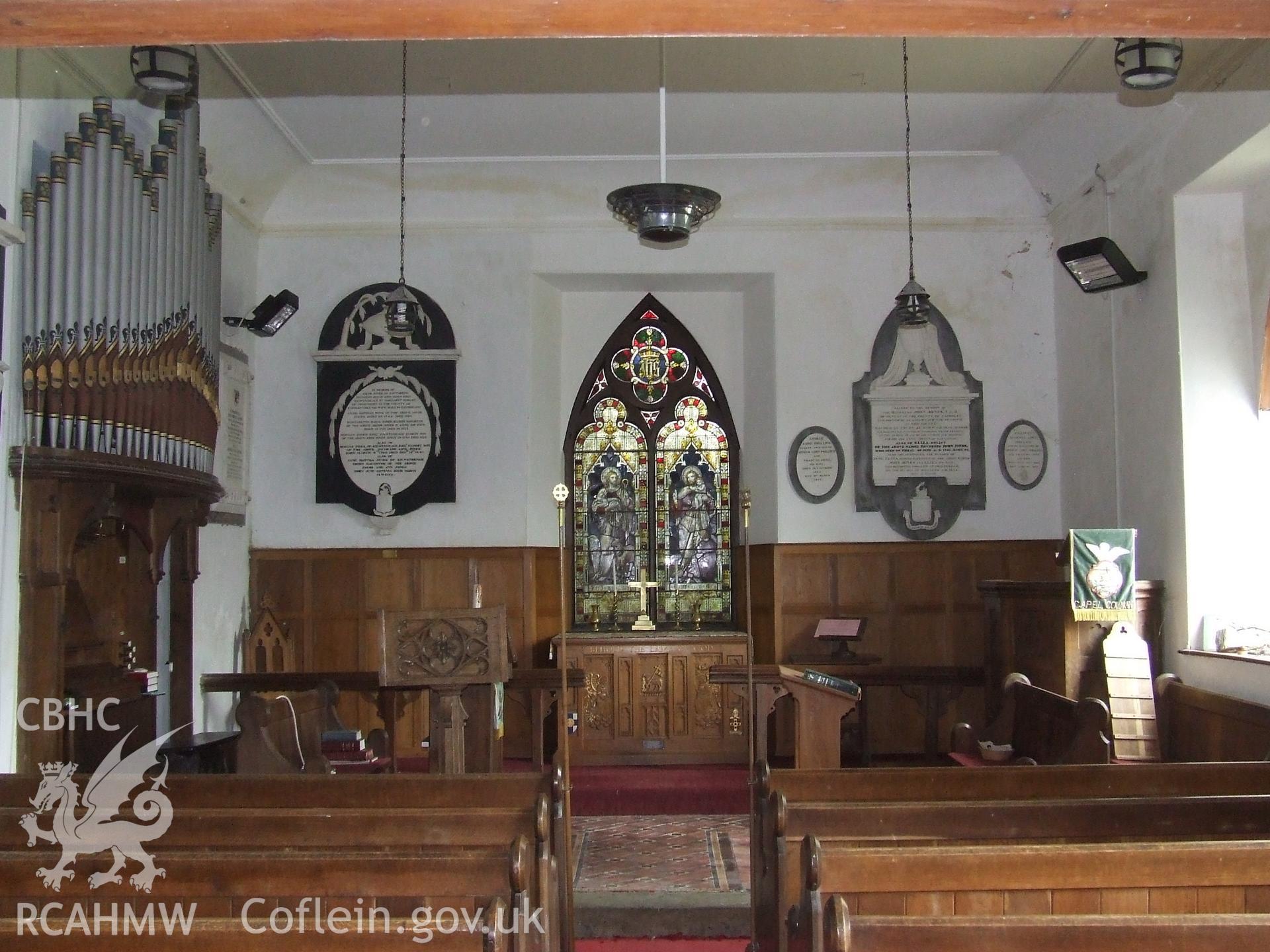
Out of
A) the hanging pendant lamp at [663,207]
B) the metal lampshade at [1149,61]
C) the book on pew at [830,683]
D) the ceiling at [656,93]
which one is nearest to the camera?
the hanging pendant lamp at [663,207]

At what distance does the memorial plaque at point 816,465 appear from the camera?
831 centimetres

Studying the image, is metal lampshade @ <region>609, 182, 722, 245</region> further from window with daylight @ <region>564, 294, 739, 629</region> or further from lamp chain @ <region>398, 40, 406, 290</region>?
window with daylight @ <region>564, 294, 739, 629</region>

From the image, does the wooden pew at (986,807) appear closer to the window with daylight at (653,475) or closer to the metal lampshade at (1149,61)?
the metal lampshade at (1149,61)

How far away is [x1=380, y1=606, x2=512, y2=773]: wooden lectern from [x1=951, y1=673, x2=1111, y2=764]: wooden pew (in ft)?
7.79

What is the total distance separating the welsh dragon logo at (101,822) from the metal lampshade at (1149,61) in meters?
4.62

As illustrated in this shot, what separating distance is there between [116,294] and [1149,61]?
4510 millimetres

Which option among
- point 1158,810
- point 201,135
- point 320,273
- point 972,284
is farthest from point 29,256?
point 972,284

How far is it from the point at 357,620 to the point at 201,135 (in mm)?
3303

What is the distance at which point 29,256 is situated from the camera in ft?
16.3

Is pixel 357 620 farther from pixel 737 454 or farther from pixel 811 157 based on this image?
pixel 811 157

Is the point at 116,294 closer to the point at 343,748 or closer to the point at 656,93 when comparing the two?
the point at 343,748

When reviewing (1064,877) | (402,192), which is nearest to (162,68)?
(402,192)

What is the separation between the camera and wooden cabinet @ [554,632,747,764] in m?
8.12

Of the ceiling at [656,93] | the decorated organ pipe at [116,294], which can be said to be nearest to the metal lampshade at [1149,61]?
the ceiling at [656,93]
